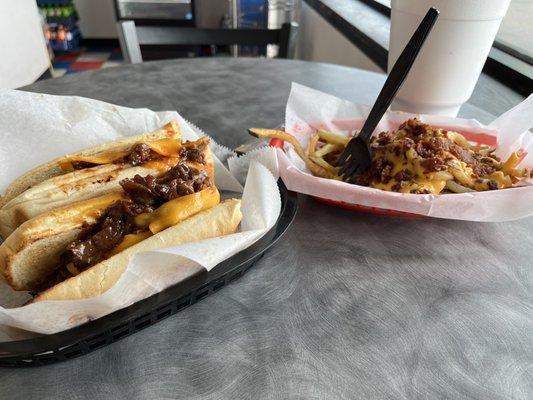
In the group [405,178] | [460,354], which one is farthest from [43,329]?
[405,178]

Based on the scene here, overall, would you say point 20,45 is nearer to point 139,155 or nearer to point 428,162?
point 139,155

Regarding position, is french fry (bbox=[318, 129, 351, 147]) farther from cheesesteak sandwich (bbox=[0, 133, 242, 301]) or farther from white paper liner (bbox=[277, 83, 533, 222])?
cheesesteak sandwich (bbox=[0, 133, 242, 301])

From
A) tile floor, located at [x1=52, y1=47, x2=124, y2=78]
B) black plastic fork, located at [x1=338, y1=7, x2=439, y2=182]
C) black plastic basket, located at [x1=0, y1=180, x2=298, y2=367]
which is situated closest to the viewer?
black plastic basket, located at [x1=0, y1=180, x2=298, y2=367]

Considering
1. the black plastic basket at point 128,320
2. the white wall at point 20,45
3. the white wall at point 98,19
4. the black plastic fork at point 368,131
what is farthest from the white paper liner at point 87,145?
the white wall at point 98,19

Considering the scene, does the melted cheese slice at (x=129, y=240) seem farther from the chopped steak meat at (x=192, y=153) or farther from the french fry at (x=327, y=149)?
the french fry at (x=327, y=149)

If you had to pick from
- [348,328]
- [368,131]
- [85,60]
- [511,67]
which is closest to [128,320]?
[348,328]

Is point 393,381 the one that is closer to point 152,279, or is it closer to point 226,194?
point 152,279

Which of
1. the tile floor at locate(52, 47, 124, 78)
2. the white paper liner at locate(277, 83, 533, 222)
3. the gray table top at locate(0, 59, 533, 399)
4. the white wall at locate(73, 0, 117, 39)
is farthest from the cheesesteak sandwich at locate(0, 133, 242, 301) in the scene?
the white wall at locate(73, 0, 117, 39)
